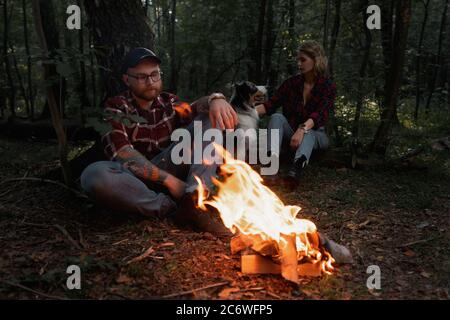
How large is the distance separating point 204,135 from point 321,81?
2.55 m

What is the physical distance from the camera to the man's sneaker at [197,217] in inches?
149

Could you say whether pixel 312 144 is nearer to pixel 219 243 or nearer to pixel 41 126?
pixel 219 243

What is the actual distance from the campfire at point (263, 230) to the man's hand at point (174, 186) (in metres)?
0.27

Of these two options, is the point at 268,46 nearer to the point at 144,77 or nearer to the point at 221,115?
the point at 144,77

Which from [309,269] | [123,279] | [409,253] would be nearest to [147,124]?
[123,279]

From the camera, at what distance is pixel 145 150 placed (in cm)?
439

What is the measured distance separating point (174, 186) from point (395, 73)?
4250mm

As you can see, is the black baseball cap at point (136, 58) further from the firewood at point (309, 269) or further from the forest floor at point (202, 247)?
the firewood at point (309, 269)

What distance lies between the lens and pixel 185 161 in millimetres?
4281

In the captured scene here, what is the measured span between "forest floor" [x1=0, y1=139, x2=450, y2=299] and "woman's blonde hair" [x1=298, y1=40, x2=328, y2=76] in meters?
1.68

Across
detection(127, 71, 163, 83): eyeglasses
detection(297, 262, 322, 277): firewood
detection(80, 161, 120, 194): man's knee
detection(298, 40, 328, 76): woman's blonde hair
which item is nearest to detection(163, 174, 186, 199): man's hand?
detection(80, 161, 120, 194): man's knee

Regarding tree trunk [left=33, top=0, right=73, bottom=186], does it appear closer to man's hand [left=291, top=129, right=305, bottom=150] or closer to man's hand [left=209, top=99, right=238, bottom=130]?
man's hand [left=209, top=99, right=238, bottom=130]
